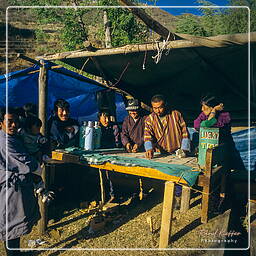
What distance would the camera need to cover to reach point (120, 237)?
13.0 feet

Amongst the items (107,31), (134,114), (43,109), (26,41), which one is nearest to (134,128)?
(134,114)

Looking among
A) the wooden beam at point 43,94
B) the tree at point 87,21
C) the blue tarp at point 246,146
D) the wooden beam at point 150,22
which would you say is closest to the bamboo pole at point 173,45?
the wooden beam at point 150,22

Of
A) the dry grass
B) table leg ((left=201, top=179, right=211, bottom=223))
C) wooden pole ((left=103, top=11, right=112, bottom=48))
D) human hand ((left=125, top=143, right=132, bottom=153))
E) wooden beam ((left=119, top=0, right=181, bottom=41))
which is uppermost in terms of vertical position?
wooden pole ((left=103, top=11, right=112, bottom=48))

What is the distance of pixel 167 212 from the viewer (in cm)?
324

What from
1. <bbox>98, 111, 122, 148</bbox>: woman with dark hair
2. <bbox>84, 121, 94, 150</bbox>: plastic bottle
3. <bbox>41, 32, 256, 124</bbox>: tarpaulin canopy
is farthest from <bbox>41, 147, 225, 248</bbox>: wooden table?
<bbox>41, 32, 256, 124</bbox>: tarpaulin canopy

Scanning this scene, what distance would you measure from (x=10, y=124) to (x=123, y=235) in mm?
2359

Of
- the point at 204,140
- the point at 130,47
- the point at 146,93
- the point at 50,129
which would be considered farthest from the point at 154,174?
the point at 146,93

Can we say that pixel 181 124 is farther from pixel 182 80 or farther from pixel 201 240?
pixel 201 240

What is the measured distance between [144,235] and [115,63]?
297cm

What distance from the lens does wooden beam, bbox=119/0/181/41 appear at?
2469 mm

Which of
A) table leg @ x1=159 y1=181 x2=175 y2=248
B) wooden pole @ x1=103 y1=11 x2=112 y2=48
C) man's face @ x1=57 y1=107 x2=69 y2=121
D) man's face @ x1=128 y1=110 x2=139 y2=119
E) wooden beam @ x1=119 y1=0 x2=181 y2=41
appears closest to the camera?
wooden beam @ x1=119 y1=0 x2=181 y2=41

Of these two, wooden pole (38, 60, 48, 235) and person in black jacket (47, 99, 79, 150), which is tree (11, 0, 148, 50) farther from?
wooden pole (38, 60, 48, 235)

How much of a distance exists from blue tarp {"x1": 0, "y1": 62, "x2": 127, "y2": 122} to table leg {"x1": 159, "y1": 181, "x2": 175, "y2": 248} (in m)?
3.00

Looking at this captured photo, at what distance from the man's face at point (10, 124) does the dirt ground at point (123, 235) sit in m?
1.79
